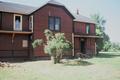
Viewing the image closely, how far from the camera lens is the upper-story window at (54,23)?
26709 mm

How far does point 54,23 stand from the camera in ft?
88.5

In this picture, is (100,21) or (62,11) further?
(100,21)

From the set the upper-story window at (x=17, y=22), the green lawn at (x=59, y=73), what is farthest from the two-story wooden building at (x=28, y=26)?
the green lawn at (x=59, y=73)

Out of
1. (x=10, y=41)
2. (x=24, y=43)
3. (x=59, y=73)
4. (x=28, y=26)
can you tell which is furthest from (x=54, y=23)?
(x=59, y=73)

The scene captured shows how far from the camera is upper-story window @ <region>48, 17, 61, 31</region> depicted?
26.7 meters

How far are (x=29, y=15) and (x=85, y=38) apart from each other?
34.5ft

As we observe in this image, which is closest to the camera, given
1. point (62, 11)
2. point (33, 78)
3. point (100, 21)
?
point (33, 78)

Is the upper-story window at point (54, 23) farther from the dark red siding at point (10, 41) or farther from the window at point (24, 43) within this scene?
the window at point (24, 43)

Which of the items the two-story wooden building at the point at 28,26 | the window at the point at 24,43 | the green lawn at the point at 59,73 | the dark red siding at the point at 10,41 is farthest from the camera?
the window at the point at 24,43

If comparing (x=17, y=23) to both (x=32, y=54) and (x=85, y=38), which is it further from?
(x=85, y=38)

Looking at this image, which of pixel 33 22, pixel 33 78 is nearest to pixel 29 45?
pixel 33 22

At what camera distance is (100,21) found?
76.6 m

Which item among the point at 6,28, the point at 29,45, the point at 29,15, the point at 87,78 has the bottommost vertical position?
the point at 87,78

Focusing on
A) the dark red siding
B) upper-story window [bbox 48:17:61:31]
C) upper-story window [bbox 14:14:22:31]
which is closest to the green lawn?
the dark red siding
